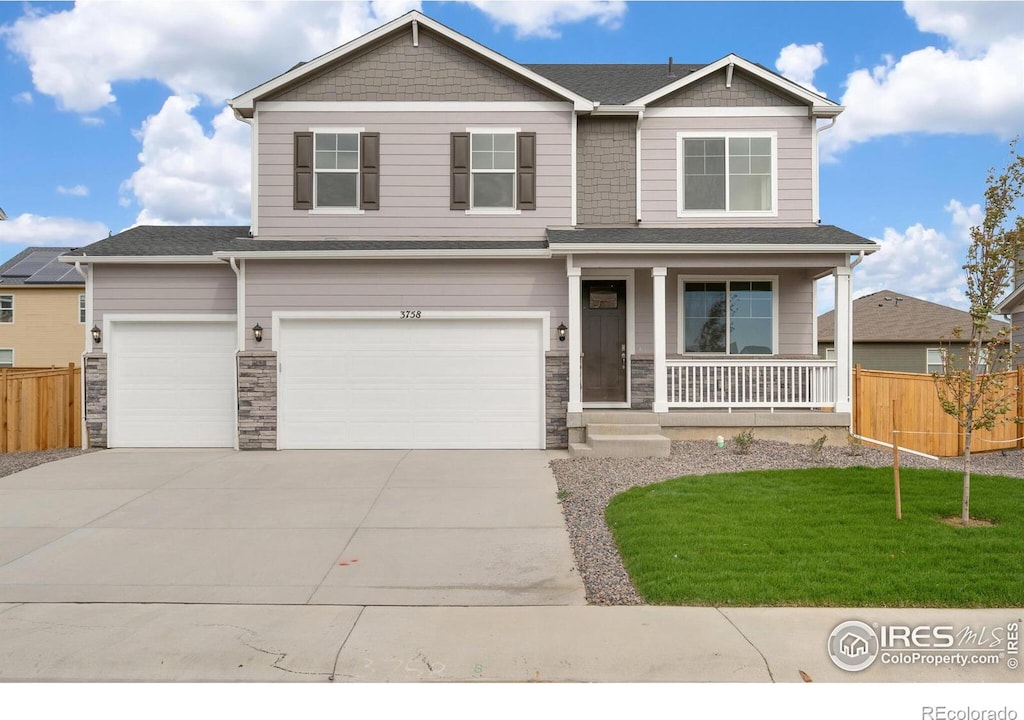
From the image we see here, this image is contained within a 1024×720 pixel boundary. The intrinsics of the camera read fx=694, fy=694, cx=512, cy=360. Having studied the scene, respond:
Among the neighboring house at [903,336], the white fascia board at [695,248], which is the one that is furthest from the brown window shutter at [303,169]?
the neighboring house at [903,336]

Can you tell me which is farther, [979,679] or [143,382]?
[143,382]

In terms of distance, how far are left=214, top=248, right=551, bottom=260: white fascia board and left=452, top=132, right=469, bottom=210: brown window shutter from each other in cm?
117

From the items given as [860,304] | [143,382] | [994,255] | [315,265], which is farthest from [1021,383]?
[860,304]

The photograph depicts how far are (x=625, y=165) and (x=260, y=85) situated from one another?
6691 mm

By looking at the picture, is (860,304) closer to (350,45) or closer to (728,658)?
(350,45)

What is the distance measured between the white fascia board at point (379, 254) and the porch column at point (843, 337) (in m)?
4.87

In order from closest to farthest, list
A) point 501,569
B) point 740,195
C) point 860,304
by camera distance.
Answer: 1. point 501,569
2. point 740,195
3. point 860,304

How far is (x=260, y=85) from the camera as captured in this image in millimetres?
12219

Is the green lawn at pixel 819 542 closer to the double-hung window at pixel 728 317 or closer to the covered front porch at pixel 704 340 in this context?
the covered front porch at pixel 704 340

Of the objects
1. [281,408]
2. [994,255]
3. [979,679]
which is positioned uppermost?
[994,255]

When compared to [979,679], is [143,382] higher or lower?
higher

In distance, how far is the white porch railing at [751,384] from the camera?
38.9 feet

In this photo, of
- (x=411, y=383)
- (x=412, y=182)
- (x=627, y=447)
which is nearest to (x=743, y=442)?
(x=627, y=447)

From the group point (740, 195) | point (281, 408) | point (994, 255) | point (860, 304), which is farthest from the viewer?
point (860, 304)
